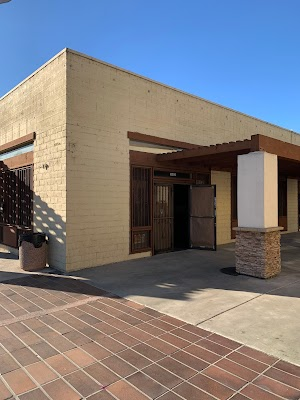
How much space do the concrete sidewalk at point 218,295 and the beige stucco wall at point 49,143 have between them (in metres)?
1.43

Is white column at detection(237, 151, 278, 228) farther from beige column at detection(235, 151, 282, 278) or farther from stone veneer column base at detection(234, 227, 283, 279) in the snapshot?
stone veneer column base at detection(234, 227, 283, 279)

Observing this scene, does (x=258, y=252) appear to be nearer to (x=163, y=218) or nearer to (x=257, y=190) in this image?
(x=257, y=190)

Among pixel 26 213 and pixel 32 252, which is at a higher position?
pixel 26 213

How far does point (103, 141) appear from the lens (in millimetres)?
8539

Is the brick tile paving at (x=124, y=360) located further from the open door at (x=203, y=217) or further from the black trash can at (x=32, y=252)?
the open door at (x=203, y=217)

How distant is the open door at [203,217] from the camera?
10328 mm

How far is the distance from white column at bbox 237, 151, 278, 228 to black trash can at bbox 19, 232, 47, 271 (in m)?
5.07

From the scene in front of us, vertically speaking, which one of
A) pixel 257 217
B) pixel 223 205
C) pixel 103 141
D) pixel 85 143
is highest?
pixel 103 141

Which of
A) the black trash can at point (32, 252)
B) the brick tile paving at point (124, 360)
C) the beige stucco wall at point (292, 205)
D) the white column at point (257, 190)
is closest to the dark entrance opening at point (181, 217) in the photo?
the white column at point (257, 190)

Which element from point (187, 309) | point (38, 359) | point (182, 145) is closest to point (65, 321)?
point (38, 359)

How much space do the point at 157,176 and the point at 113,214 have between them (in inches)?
87.2

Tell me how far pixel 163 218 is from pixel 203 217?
1.35m

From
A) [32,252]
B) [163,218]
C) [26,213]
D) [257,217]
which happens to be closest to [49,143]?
[26,213]

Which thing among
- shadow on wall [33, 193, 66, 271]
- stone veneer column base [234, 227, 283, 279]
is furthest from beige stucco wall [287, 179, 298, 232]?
shadow on wall [33, 193, 66, 271]
